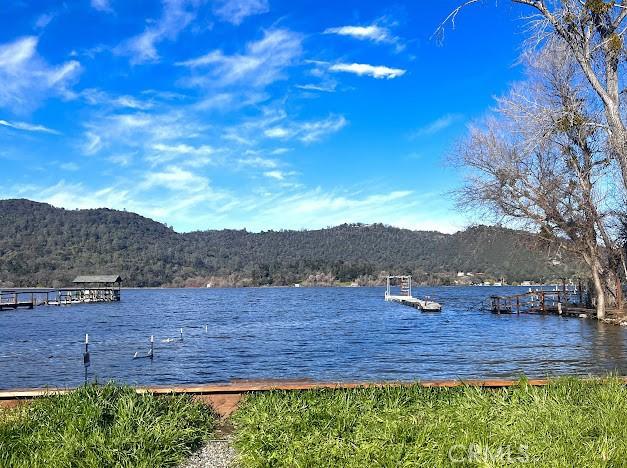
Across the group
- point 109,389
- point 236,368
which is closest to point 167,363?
point 236,368

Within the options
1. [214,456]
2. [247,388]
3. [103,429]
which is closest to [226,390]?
[247,388]

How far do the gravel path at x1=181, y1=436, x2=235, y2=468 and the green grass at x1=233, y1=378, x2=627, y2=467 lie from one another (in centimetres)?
17

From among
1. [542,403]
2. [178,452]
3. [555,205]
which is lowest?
[178,452]

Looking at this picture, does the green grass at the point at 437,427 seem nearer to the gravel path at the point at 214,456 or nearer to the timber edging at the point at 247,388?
the gravel path at the point at 214,456

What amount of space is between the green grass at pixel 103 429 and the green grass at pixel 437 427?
0.74m

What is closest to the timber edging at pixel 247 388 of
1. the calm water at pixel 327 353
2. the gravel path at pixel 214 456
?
the gravel path at pixel 214 456

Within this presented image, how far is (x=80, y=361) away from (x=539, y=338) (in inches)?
921

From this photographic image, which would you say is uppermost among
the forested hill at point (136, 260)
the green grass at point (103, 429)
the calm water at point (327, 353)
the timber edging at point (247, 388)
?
the forested hill at point (136, 260)

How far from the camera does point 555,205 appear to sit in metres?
35.5

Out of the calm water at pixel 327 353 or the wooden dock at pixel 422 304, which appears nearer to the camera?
the calm water at pixel 327 353

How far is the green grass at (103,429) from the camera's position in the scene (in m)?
5.86

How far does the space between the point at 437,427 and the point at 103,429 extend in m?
3.96

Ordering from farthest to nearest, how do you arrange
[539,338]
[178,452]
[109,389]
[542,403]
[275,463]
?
[539,338] → [109,389] → [542,403] → [178,452] → [275,463]

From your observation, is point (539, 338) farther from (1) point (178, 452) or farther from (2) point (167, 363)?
(1) point (178, 452)
